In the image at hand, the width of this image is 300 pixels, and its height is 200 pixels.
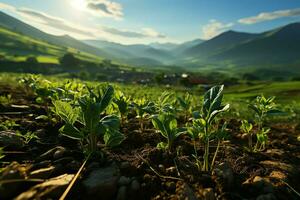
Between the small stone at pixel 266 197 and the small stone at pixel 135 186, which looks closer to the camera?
the small stone at pixel 266 197

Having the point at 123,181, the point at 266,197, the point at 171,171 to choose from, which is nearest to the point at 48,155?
the point at 123,181

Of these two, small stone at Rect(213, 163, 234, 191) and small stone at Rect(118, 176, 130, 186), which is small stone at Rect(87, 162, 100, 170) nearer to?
small stone at Rect(118, 176, 130, 186)

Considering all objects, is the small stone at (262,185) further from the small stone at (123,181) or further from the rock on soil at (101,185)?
the rock on soil at (101,185)

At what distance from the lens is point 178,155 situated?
4152 mm

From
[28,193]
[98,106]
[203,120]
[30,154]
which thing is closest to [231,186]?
[203,120]

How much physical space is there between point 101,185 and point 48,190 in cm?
87

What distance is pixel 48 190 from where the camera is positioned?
2.36 m

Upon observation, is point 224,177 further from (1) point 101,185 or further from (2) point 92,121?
(2) point 92,121

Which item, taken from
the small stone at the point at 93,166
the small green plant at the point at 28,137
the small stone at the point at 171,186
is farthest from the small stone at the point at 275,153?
the small green plant at the point at 28,137

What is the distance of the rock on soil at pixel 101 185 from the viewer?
3090 millimetres

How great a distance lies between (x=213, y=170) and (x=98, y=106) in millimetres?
1805

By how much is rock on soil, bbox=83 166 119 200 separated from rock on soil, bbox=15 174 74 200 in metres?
0.26

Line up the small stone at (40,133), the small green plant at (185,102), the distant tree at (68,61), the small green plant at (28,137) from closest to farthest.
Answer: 1. the small green plant at (28,137)
2. the small stone at (40,133)
3. the small green plant at (185,102)
4. the distant tree at (68,61)

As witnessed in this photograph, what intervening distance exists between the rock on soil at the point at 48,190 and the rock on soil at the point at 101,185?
0.26 metres
